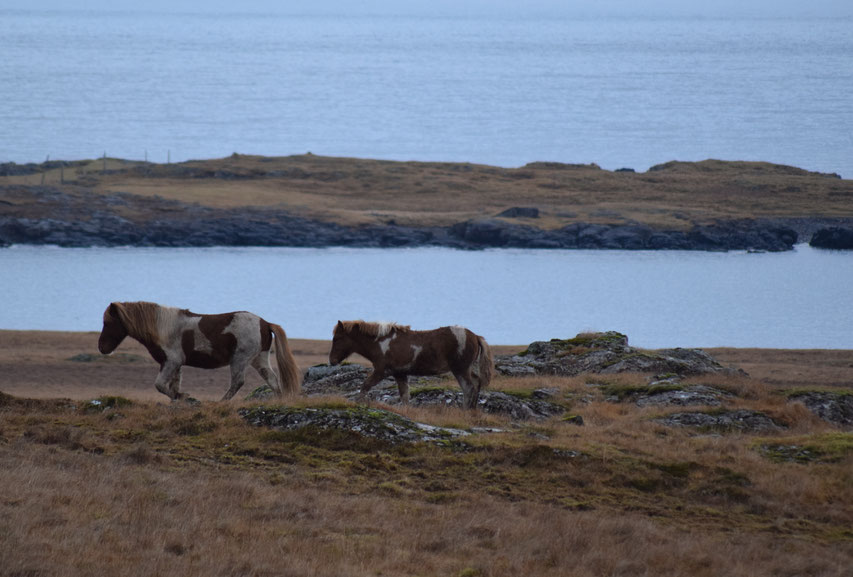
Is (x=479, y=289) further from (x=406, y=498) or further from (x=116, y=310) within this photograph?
(x=406, y=498)

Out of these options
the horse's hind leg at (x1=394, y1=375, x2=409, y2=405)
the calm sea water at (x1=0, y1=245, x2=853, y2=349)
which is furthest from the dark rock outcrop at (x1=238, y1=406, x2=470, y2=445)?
the calm sea water at (x1=0, y1=245, x2=853, y2=349)

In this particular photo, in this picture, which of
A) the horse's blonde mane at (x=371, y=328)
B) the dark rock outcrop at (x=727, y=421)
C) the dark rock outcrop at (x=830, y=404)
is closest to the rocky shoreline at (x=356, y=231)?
the dark rock outcrop at (x=830, y=404)

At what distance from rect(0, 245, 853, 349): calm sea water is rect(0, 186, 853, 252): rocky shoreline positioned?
93.3 inches

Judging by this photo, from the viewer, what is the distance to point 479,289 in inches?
3954

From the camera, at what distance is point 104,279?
328 ft

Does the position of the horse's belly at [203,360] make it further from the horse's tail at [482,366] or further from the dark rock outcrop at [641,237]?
the dark rock outcrop at [641,237]

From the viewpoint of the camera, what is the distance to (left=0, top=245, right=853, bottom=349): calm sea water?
77625 mm

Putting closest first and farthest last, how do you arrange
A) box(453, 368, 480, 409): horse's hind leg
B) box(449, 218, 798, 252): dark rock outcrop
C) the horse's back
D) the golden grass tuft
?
1. the golden grass tuft
2. the horse's back
3. box(453, 368, 480, 409): horse's hind leg
4. box(449, 218, 798, 252): dark rock outcrop

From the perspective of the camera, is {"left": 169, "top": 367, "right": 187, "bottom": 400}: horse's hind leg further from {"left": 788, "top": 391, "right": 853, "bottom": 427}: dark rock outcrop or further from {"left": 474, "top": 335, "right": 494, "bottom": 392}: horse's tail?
{"left": 788, "top": 391, "right": 853, "bottom": 427}: dark rock outcrop

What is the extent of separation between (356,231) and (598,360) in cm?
10699

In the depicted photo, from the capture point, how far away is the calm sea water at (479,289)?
77625 millimetres

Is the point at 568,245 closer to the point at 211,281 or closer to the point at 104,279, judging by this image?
the point at 211,281

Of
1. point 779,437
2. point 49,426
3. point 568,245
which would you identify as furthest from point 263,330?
point 568,245

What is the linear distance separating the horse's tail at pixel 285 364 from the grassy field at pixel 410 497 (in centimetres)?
165
